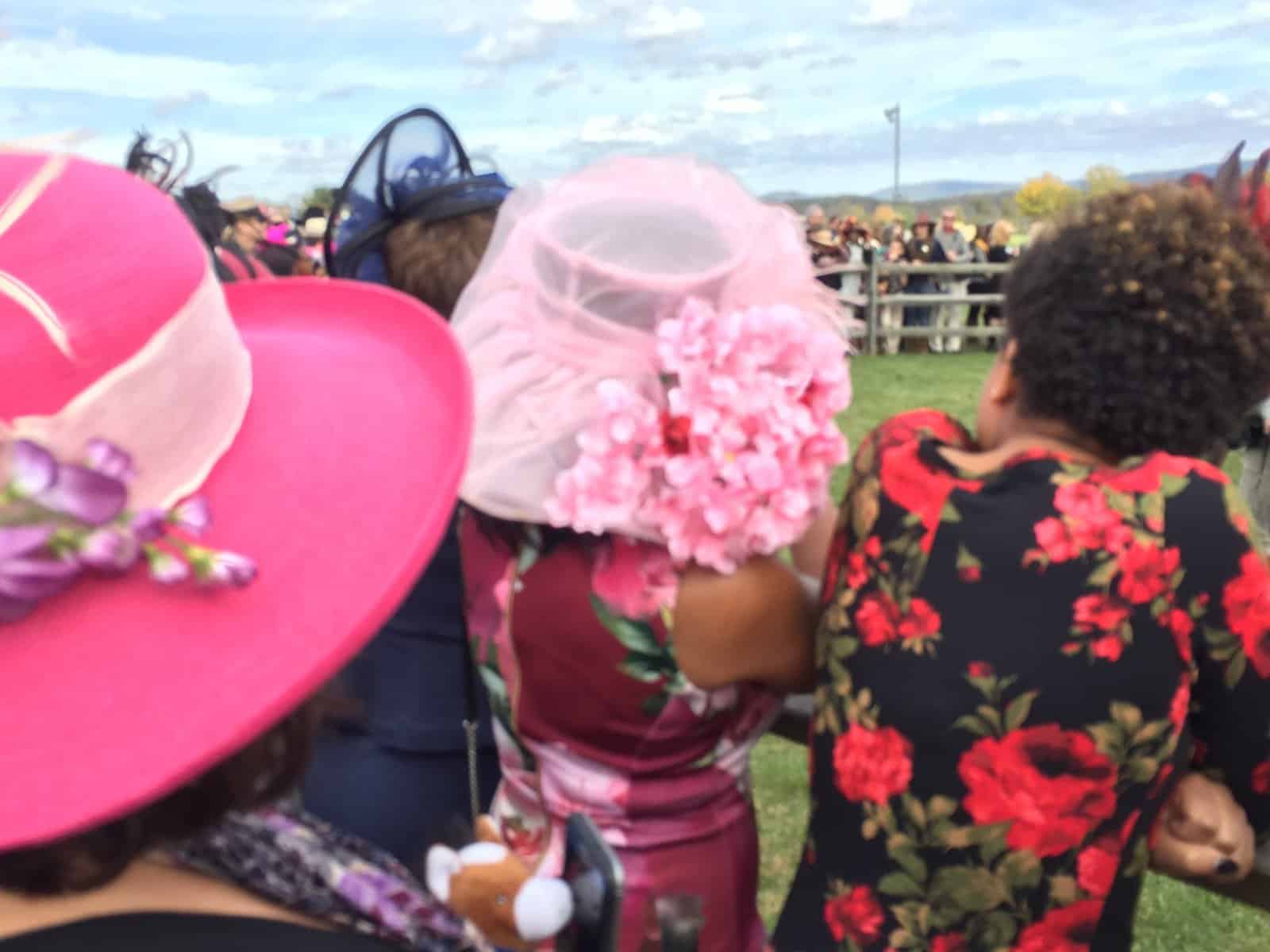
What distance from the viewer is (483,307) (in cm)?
165

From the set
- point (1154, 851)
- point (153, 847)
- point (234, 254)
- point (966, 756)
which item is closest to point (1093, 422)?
point (966, 756)

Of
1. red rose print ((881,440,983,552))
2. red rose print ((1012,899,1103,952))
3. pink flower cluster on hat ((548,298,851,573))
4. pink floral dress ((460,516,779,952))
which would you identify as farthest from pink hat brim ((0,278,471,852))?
red rose print ((1012,899,1103,952))

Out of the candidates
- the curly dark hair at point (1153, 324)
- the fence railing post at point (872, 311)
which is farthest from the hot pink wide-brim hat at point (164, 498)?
the fence railing post at point (872, 311)

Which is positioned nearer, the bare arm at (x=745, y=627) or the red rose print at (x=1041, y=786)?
the red rose print at (x=1041, y=786)

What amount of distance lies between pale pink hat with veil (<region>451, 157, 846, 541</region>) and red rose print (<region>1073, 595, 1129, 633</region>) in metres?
0.45

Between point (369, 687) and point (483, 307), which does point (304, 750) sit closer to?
point (483, 307)

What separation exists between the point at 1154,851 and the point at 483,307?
109cm

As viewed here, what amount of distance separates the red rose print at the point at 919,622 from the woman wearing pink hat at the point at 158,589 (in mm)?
644

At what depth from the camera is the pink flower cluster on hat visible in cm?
148

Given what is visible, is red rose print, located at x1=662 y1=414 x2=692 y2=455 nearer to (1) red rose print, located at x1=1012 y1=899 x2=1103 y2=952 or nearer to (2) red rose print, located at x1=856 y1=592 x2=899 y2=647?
(2) red rose print, located at x1=856 y1=592 x2=899 y2=647

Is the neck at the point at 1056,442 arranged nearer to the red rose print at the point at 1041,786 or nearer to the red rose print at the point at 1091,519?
the red rose print at the point at 1091,519

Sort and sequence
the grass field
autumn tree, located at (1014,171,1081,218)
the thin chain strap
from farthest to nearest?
1. autumn tree, located at (1014,171,1081,218)
2. the grass field
3. the thin chain strap

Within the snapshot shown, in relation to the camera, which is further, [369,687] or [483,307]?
[369,687]

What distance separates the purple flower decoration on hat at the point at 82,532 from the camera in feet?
2.75
